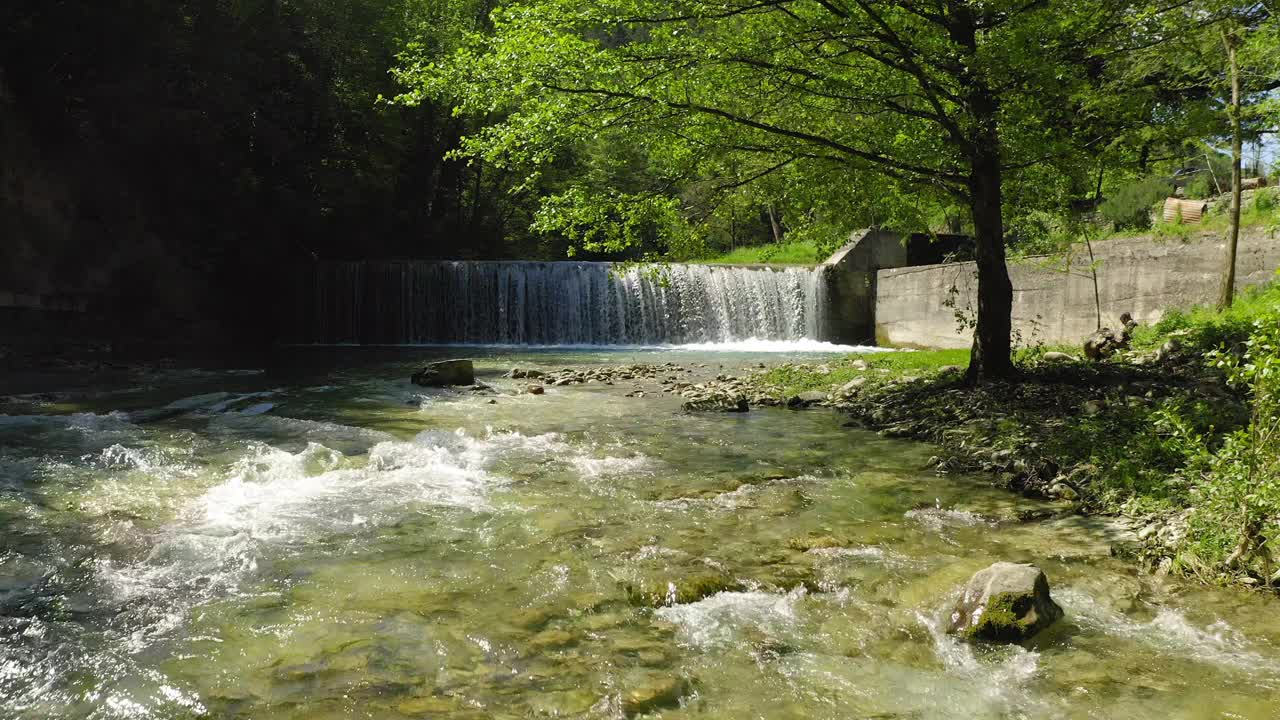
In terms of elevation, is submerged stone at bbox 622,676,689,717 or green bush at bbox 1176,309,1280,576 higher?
green bush at bbox 1176,309,1280,576

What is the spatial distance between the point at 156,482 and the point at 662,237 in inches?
262

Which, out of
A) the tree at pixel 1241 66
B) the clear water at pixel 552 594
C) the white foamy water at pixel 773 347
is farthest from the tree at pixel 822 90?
the white foamy water at pixel 773 347

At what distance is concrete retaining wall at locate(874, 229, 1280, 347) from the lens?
543 inches

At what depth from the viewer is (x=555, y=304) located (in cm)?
2684

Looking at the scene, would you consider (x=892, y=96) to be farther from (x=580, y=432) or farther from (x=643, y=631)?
(x=643, y=631)

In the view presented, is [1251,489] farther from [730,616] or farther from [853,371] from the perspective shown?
[853,371]

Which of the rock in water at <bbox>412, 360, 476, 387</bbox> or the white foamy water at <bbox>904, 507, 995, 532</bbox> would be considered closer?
the white foamy water at <bbox>904, 507, 995, 532</bbox>

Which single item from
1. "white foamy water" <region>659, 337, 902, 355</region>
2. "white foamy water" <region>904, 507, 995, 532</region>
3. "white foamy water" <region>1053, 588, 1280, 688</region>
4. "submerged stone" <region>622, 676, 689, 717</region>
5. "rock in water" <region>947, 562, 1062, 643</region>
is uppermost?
"white foamy water" <region>659, 337, 902, 355</region>

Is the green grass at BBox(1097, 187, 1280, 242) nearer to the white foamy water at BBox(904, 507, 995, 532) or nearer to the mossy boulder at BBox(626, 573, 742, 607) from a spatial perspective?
the white foamy water at BBox(904, 507, 995, 532)

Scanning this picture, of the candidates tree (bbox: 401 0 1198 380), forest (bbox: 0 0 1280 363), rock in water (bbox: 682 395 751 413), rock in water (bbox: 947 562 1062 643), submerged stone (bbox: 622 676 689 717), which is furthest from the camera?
rock in water (bbox: 682 395 751 413)

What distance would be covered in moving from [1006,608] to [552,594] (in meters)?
2.34

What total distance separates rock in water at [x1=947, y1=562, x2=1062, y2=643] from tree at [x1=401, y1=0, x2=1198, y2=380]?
5895mm

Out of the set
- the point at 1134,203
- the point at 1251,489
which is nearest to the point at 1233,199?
the point at 1134,203

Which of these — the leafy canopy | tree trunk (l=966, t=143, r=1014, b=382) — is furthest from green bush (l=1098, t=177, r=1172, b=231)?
tree trunk (l=966, t=143, r=1014, b=382)
